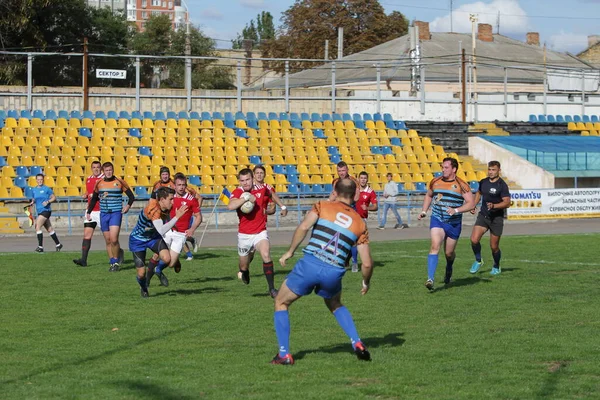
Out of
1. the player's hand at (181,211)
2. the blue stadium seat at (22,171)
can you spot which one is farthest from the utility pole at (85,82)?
the player's hand at (181,211)

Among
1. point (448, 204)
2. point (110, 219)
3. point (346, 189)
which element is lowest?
point (110, 219)

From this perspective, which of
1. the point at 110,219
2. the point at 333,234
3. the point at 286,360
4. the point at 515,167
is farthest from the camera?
the point at 515,167

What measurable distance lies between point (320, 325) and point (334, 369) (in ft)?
9.46

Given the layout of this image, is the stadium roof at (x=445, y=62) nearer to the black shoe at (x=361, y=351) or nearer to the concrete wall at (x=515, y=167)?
the concrete wall at (x=515, y=167)

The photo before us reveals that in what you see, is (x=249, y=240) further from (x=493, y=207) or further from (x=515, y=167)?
(x=515, y=167)

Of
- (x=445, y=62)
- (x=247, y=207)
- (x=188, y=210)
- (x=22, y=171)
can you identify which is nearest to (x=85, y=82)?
(x=22, y=171)

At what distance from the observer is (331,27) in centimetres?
8631

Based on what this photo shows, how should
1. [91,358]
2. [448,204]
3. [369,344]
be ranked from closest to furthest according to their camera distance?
1. [91,358]
2. [369,344]
3. [448,204]

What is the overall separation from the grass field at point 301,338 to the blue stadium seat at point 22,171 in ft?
49.8

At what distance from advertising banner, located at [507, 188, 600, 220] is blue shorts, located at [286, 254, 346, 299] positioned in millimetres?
27903

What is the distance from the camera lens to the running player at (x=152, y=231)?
1404cm

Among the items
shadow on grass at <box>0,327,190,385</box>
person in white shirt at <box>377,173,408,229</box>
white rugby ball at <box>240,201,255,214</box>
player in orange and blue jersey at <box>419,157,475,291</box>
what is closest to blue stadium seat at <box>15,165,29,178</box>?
person in white shirt at <box>377,173,408,229</box>

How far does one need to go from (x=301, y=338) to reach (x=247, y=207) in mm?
4187

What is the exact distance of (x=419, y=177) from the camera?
3872cm
